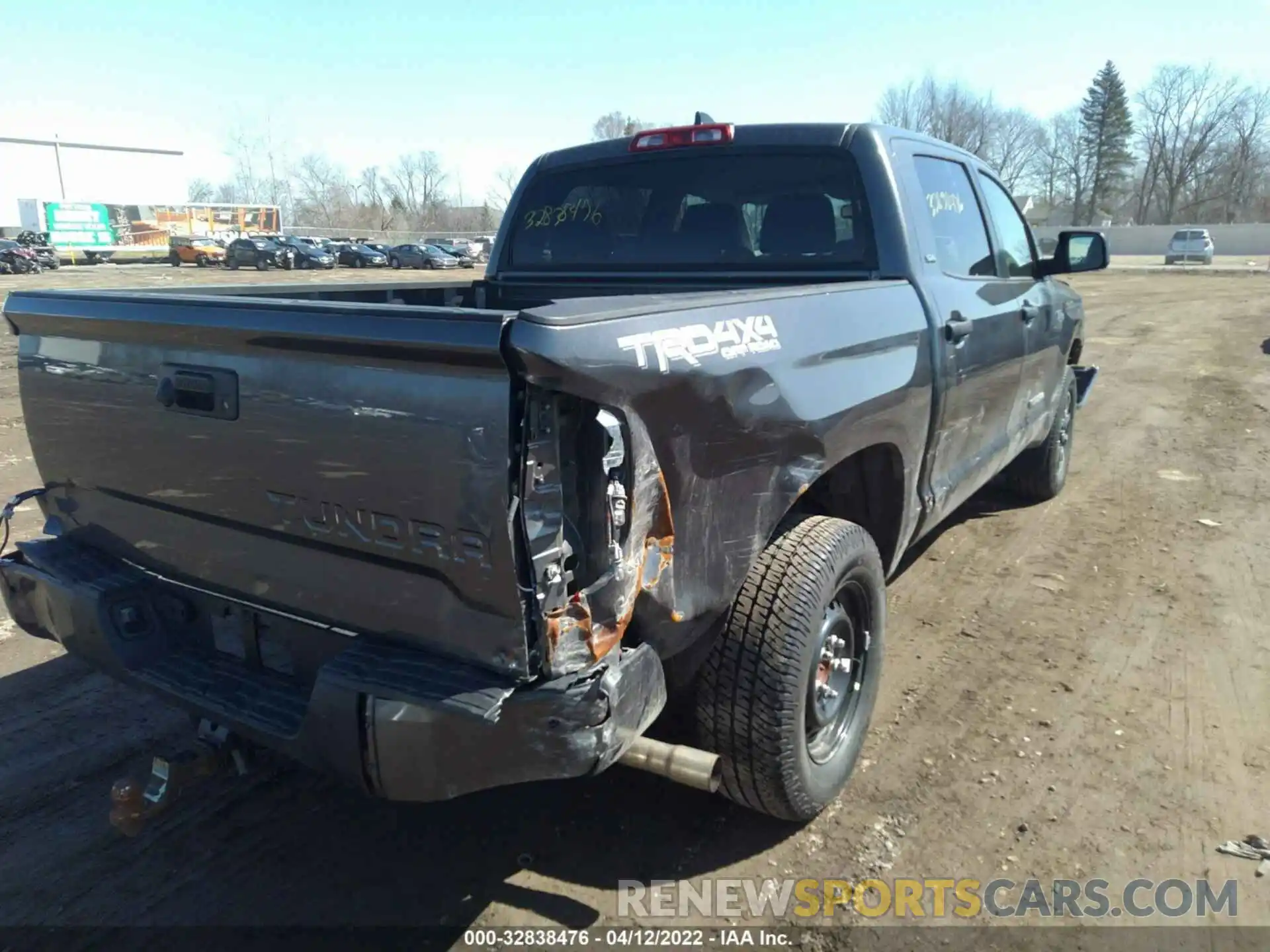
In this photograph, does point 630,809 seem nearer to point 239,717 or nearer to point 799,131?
point 239,717

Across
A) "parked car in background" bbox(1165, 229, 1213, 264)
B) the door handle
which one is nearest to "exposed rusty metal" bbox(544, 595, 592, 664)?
the door handle

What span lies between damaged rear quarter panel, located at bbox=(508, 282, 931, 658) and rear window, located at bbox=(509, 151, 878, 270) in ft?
2.45

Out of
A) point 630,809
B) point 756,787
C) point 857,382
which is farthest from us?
point 630,809

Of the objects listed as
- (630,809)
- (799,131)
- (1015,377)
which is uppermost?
(799,131)

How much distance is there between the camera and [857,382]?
9.34 ft

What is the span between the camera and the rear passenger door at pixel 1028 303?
14.8ft

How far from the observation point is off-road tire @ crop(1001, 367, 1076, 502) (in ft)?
19.6

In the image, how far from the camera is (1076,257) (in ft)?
16.4

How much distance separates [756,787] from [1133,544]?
3.80 m

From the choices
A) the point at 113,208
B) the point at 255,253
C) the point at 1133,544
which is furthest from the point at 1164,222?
the point at 1133,544

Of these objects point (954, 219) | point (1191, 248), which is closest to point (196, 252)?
point (1191, 248)

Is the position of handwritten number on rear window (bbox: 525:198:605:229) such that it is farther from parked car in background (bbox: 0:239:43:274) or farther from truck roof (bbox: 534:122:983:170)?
parked car in background (bbox: 0:239:43:274)

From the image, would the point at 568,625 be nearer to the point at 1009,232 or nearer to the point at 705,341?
the point at 705,341

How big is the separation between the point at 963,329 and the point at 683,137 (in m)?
1.39
